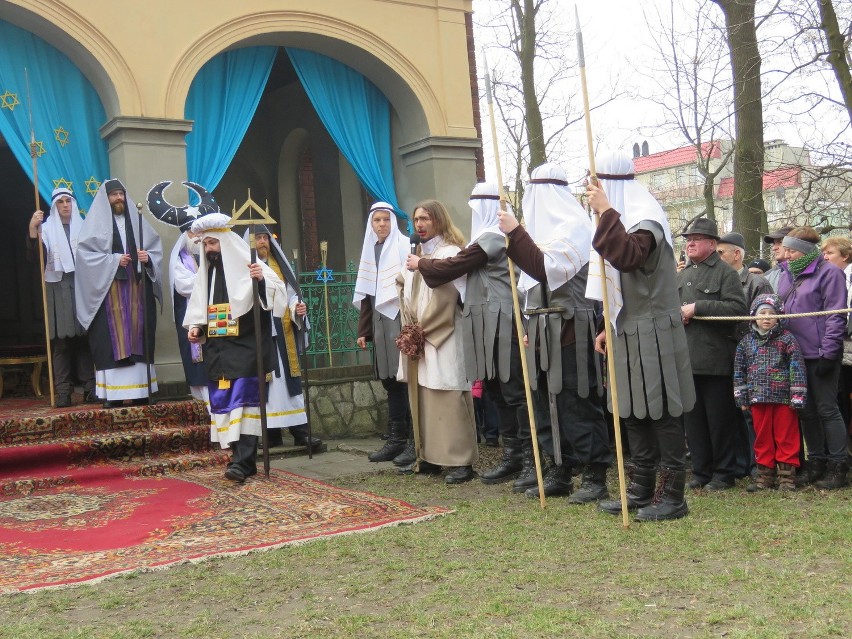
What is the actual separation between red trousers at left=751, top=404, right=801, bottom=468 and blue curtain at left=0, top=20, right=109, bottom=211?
634 cm

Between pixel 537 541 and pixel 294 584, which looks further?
pixel 537 541

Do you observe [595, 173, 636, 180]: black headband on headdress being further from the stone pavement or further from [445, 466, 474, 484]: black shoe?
the stone pavement

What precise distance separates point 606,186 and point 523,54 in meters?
13.8

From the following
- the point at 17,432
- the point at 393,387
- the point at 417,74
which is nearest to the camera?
the point at 17,432

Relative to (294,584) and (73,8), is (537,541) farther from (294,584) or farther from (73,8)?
(73,8)

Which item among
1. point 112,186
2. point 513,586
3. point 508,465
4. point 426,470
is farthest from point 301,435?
point 513,586

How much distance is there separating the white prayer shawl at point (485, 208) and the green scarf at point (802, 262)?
191 cm

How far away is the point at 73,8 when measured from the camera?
8.71 meters

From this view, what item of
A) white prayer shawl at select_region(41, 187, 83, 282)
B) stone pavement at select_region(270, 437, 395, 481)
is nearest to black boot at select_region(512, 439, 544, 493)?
stone pavement at select_region(270, 437, 395, 481)

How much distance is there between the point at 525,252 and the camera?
566 cm

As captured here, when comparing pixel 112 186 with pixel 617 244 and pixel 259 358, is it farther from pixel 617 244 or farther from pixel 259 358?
pixel 617 244

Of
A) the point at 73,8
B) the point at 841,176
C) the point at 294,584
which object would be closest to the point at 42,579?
the point at 294,584

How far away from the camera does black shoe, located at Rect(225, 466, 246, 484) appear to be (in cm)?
689

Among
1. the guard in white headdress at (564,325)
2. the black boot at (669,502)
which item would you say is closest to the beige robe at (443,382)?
the guard in white headdress at (564,325)
